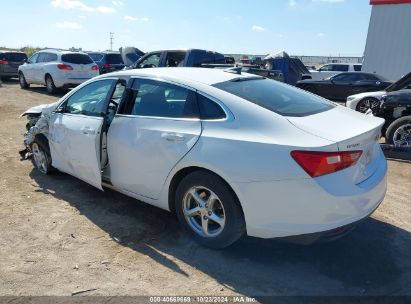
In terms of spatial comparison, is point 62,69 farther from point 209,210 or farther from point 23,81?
point 209,210

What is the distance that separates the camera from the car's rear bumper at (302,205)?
2.83 meters

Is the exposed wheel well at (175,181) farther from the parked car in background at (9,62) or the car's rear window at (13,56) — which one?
the car's rear window at (13,56)

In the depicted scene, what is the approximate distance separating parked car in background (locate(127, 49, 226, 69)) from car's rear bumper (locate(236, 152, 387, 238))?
851 centimetres

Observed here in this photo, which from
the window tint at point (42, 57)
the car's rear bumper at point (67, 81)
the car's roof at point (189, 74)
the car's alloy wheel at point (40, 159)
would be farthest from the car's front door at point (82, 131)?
the window tint at point (42, 57)

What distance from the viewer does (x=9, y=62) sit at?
20.2m

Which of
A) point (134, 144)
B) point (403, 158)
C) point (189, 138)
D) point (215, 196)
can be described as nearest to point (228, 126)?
point (189, 138)

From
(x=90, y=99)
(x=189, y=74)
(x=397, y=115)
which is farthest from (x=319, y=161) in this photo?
(x=397, y=115)

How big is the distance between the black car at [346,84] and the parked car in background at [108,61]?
9.00 metres

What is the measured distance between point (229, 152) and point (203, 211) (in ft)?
2.19

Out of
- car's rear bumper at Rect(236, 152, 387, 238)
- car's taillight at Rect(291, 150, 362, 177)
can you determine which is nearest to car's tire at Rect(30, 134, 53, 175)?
car's rear bumper at Rect(236, 152, 387, 238)

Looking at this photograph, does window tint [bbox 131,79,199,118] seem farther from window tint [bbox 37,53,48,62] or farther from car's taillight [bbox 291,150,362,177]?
window tint [bbox 37,53,48,62]

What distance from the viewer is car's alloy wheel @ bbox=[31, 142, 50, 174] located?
527 cm

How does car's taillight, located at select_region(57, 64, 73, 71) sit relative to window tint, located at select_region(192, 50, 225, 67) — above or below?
below

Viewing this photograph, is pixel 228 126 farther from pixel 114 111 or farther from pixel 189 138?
pixel 114 111
